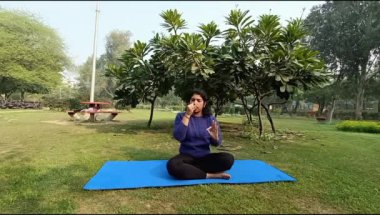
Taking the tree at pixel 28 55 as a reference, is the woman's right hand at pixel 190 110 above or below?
below

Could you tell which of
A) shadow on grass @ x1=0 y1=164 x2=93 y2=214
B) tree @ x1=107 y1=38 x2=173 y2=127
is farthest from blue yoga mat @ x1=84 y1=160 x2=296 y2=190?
tree @ x1=107 y1=38 x2=173 y2=127

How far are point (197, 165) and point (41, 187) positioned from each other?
1863 mm

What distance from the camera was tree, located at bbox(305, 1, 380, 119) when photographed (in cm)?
2038

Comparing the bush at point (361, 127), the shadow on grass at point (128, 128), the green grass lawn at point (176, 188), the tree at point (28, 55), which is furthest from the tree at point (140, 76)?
the tree at point (28, 55)

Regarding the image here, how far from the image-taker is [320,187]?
11.8 feet

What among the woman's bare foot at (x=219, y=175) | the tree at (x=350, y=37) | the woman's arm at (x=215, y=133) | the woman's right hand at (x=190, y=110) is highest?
the tree at (x=350, y=37)

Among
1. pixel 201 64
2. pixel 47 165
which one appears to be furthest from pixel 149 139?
pixel 47 165

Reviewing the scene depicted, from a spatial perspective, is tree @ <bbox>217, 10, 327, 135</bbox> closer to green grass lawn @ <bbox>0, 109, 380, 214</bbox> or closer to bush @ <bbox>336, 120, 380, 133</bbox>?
green grass lawn @ <bbox>0, 109, 380, 214</bbox>

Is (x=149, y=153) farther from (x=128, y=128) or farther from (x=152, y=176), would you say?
(x=128, y=128)

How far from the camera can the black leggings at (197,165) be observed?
357 centimetres

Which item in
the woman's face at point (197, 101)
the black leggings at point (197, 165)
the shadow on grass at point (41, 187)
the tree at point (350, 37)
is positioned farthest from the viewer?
the tree at point (350, 37)

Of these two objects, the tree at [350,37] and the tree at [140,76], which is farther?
the tree at [350,37]

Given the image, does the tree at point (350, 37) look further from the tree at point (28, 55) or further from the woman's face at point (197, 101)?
the tree at point (28, 55)

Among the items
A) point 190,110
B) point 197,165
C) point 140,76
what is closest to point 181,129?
point 190,110
